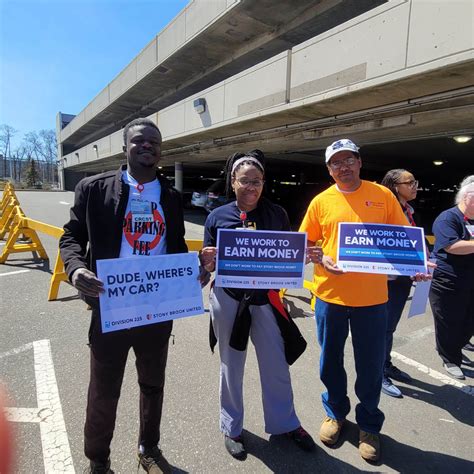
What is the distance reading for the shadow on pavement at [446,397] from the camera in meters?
3.02

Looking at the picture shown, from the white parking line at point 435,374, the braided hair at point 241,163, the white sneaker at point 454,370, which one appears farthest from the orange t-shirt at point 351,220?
the white sneaker at point 454,370

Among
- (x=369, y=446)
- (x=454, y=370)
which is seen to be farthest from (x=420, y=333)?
(x=369, y=446)

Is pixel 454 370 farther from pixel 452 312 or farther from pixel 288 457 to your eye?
pixel 288 457

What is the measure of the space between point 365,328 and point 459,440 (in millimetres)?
1274

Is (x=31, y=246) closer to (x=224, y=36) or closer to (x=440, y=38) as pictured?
(x=440, y=38)

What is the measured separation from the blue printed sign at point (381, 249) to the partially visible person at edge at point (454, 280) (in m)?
1.06

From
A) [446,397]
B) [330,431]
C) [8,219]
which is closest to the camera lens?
[330,431]

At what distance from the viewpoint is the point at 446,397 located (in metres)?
3.27

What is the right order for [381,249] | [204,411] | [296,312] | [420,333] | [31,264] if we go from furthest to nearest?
[31,264], [296,312], [420,333], [204,411], [381,249]

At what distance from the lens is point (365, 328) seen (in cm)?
245

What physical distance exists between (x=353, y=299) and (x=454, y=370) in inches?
84.7

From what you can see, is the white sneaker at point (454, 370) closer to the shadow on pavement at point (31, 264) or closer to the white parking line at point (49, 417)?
the white parking line at point (49, 417)

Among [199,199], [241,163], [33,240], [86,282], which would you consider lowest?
[33,240]

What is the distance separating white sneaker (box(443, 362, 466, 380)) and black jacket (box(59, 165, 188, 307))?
3.66 m
